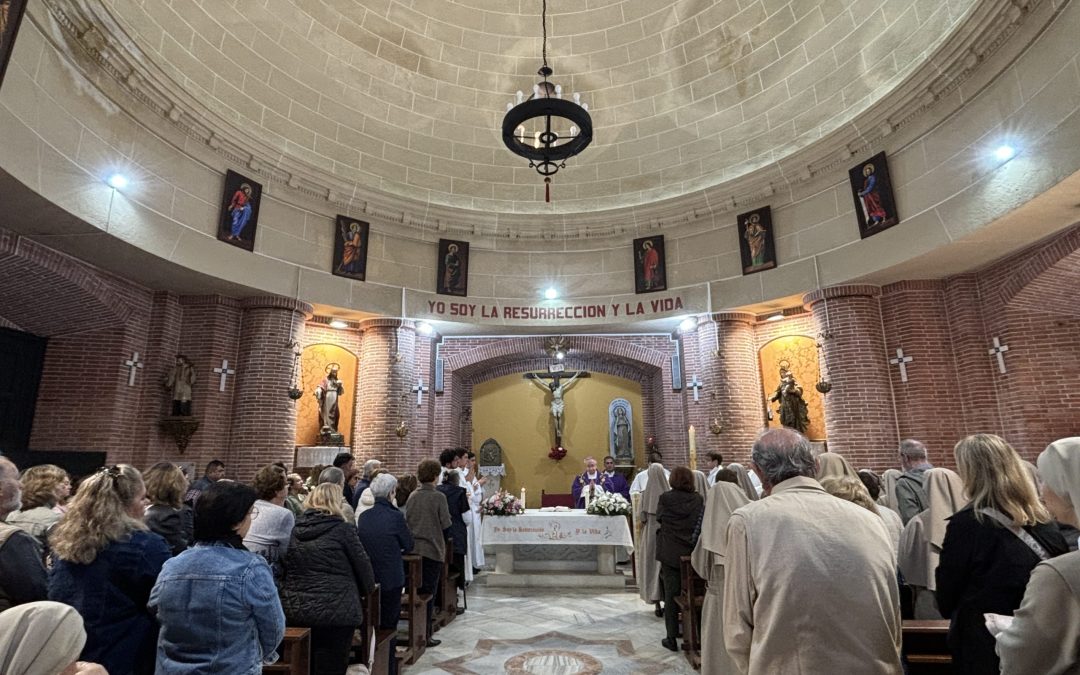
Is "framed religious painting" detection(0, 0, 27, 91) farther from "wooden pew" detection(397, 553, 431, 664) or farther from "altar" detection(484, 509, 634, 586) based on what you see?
"altar" detection(484, 509, 634, 586)

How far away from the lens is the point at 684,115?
43.4 feet

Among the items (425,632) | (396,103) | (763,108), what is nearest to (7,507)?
(425,632)

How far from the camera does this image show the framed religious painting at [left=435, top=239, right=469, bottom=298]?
12.9m

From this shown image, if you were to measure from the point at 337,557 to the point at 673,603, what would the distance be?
3624 mm

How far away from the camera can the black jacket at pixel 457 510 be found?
6.86m

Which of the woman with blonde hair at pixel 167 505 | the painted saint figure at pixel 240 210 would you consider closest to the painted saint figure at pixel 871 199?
the woman with blonde hair at pixel 167 505

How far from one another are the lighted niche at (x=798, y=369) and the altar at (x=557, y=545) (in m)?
4.68

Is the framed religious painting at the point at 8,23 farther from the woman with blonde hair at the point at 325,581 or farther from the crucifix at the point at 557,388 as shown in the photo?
the crucifix at the point at 557,388

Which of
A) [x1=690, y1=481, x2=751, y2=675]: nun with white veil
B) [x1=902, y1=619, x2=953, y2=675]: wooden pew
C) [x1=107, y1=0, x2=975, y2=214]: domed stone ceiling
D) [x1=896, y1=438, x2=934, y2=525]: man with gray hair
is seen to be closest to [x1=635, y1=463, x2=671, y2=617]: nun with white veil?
[x1=690, y1=481, x2=751, y2=675]: nun with white veil

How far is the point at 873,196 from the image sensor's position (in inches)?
388

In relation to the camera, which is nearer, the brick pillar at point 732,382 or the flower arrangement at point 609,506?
the flower arrangement at point 609,506

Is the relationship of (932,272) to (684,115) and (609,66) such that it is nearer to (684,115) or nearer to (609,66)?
(684,115)

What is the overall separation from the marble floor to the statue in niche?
4.69 m

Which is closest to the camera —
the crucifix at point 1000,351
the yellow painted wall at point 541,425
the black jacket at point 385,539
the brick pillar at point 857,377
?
the black jacket at point 385,539
